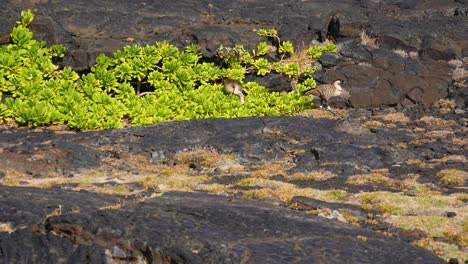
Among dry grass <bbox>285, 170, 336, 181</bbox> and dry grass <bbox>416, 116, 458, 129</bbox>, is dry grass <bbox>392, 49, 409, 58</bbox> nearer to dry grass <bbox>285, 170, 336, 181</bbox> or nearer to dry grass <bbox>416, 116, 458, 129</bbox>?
dry grass <bbox>416, 116, 458, 129</bbox>

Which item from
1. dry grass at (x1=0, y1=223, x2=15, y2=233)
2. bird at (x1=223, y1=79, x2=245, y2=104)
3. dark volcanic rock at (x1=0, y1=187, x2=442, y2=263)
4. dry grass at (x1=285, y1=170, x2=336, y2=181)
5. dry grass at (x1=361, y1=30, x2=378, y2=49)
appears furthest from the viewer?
dry grass at (x1=361, y1=30, x2=378, y2=49)

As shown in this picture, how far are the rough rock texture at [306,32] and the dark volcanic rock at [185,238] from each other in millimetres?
13388

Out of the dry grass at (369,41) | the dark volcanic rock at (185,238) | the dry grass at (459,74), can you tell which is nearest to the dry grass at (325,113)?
the dry grass at (369,41)

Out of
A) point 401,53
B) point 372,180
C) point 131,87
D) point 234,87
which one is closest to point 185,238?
point 372,180

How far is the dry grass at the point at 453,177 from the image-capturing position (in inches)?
591

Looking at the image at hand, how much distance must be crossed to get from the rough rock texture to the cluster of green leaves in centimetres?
65

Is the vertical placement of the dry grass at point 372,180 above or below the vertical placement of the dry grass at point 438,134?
above

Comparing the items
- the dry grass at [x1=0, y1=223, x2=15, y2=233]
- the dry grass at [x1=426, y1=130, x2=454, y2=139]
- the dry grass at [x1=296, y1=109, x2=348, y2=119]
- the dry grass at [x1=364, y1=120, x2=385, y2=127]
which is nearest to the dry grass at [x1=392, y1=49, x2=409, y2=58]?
the dry grass at [x1=296, y1=109, x2=348, y2=119]

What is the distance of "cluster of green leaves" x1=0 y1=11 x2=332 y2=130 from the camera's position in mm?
20953

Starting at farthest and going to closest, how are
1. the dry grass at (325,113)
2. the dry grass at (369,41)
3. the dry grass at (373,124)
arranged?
the dry grass at (369,41)
the dry grass at (325,113)
the dry grass at (373,124)

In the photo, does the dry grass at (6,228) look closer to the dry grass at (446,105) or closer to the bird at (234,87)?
the bird at (234,87)

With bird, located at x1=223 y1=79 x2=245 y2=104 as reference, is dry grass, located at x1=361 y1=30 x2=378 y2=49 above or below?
above

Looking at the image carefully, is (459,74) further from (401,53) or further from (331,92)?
(331,92)

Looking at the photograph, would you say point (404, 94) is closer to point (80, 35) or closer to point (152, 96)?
point (152, 96)
